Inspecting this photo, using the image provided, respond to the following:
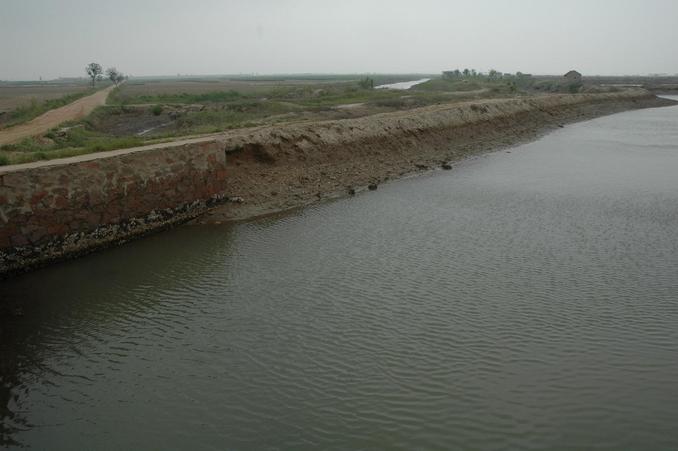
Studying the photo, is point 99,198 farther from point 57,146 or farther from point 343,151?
point 343,151

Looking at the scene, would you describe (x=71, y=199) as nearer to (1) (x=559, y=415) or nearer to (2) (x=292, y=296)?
(2) (x=292, y=296)

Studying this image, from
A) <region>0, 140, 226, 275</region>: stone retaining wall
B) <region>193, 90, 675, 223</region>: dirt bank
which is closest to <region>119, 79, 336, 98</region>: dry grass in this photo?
<region>193, 90, 675, 223</region>: dirt bank

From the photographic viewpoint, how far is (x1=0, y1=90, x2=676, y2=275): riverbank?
10352mm

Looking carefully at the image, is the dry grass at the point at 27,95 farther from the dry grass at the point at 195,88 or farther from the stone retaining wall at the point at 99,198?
the stone retaining wall at the point at 99,198

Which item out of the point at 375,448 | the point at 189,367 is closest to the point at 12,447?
the point at 189,367

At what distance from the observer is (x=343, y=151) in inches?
763

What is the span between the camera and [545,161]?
21.7m

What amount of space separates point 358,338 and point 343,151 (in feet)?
42.1

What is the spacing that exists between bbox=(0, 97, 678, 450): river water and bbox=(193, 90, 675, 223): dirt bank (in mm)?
2314

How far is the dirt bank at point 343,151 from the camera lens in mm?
15344

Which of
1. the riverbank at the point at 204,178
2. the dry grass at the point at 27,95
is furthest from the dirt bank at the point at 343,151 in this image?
the dry grass at the point at 27,95

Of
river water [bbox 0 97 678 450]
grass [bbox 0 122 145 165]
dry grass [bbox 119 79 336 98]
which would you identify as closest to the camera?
river water [bbox 0 97 678 450]

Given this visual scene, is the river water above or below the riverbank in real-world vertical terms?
below

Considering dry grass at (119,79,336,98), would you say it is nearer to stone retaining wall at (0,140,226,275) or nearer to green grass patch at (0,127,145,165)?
green grass patch at (0,127,145,165)
